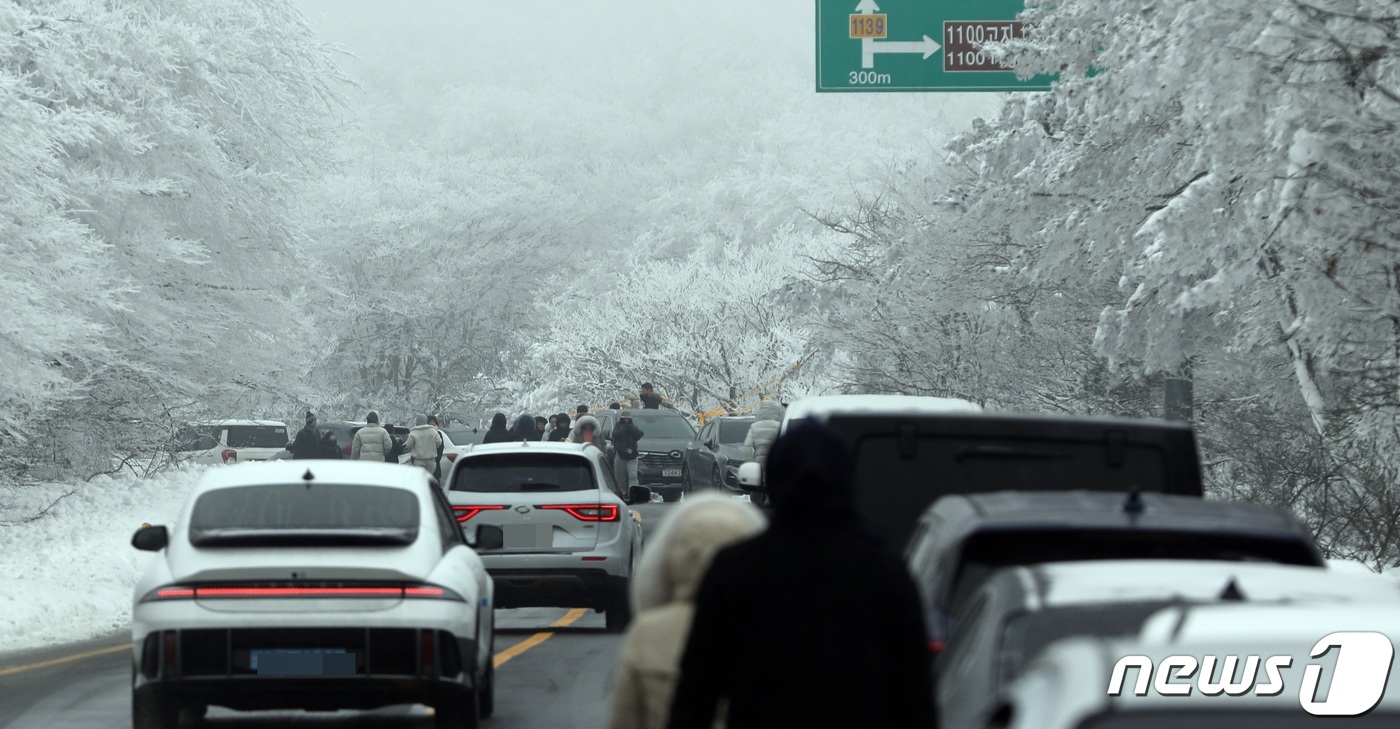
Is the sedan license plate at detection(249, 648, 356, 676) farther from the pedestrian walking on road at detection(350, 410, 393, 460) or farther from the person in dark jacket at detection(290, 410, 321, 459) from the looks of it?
the person in dark jacket at detection(290, 410, 321, 459)

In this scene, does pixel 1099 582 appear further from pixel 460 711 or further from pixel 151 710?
pixel 151 710

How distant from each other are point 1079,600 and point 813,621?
679 mm

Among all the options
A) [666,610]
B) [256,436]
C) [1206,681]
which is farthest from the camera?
[256,436]

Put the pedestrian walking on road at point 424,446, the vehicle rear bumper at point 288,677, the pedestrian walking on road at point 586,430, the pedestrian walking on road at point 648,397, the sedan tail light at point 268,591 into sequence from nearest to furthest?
the vehicle rear bumper at point 288,677 → the sedan tail light at point 268,591 → the pedestrian walking on road at point 586,430 → the pedestrian walking on road at point 424,446 → the pedestrian walking on road at point 648,397

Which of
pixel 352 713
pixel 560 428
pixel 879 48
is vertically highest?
pixel 879 48


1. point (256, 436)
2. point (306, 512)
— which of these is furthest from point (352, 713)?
point (256, 436)

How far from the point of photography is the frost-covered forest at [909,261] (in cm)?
1725

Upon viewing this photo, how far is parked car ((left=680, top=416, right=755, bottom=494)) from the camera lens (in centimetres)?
3262

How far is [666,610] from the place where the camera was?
4.84 meters

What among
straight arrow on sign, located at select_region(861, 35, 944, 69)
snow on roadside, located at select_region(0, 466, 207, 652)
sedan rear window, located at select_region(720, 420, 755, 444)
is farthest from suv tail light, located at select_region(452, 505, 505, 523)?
sedan rear window, located at select_region(720, 420, 755, 444)

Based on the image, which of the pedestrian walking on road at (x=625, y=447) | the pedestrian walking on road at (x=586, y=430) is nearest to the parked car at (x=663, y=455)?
the pedestrian walking on road at (x=625, y=447)

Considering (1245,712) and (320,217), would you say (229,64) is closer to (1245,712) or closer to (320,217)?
(1245,712)

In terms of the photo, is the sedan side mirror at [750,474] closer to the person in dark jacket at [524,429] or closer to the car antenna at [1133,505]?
the car antenna at [1133,505]

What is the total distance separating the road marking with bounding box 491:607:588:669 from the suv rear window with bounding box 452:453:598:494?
1.21 m
